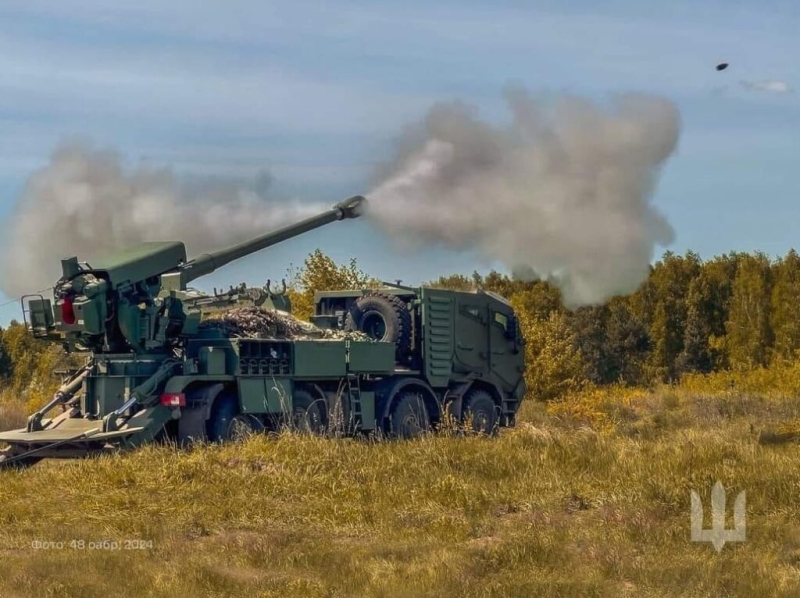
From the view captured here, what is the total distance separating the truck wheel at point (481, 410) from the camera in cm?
2412

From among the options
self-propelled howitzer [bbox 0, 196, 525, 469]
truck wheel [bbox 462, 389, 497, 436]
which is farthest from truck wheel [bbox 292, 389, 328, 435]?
truck wheel [bbox 462, 389, 497, 436]

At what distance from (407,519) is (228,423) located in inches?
280

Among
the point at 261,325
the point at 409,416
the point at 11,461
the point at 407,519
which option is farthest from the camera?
the point at 409,416

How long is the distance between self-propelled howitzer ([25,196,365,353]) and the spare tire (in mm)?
3949

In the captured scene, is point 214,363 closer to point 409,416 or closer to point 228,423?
point 228,423

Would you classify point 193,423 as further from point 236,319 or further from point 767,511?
point 767,511

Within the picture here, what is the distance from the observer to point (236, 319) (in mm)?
21203

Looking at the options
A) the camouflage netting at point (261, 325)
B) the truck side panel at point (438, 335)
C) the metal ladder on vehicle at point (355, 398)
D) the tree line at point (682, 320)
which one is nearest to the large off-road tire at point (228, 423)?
the camouflage netting at point (261, 325)

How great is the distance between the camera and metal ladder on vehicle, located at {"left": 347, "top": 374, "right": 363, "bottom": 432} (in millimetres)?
21812

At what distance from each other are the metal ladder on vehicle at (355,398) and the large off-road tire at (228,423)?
2.03 metres

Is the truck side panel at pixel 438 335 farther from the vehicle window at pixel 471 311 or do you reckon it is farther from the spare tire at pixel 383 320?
the vehicle window at pixel 471 311

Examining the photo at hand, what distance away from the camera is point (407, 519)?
13.3m

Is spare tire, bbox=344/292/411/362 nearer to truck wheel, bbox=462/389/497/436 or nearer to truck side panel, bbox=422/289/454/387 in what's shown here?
truck side panel, bbox=422/289/454/387

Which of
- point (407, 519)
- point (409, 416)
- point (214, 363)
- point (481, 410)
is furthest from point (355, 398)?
point (407, 519)
